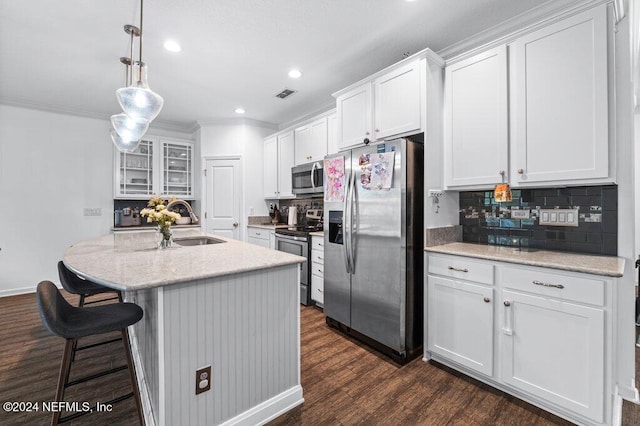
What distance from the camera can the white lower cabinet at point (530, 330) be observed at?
1.51 meters

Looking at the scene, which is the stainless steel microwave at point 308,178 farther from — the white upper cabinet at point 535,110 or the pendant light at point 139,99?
the pendant light at point 139,99

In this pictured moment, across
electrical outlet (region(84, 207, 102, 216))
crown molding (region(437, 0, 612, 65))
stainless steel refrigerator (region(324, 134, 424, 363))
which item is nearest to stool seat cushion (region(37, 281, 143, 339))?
stainless steel refrigerator (region(324, 134, 424, 363))

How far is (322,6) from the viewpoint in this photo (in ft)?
6.94

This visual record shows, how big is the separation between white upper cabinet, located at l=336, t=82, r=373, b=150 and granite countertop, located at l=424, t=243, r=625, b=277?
50.8 inches

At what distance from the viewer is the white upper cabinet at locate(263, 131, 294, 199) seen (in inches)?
173

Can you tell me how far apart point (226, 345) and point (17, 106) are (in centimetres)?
500

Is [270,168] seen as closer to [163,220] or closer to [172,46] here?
[172,46]

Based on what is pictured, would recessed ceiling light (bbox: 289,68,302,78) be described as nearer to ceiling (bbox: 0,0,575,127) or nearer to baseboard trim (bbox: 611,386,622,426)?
ceiling (bbox: 0,0,575,127)

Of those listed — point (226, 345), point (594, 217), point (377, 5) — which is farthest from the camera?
point (377, 5)

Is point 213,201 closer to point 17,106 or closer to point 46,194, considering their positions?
point 46,194

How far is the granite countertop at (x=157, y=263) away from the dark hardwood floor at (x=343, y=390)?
93 cm

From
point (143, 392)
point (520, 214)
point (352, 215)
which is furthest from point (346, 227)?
point (143, 392)

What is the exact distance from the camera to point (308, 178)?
3.89 meters

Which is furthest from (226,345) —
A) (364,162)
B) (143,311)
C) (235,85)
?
(235,85)
